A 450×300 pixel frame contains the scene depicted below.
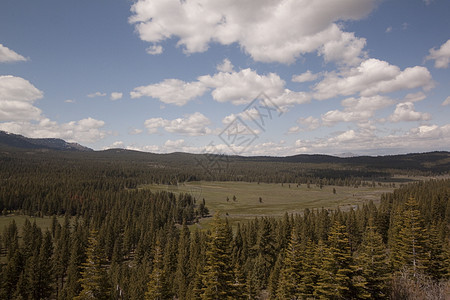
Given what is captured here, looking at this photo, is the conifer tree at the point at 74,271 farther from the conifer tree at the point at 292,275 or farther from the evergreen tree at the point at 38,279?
the conifer tree at the point at 292,275

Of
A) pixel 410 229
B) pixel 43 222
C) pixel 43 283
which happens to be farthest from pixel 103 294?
pixel 43 222

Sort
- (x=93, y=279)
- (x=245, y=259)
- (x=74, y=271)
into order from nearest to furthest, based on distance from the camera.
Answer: (x=93, y=279) → (x=74, y=271) → (x=245, y=259)

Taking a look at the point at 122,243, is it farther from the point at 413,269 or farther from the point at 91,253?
the point at 413,269

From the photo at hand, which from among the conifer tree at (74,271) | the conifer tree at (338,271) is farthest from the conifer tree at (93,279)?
the conifer tree at (74,271)

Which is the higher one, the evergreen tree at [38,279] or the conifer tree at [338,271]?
the conifer tree at [338,271]

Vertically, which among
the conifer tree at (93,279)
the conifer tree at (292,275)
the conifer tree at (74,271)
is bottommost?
the conifer tree at (74,271)

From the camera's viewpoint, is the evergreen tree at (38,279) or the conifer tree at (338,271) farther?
the evergreen tree at (38,279)

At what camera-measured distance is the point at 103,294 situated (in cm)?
2447

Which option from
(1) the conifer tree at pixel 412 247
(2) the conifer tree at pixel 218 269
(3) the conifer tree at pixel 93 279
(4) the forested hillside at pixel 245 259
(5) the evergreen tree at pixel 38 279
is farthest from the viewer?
(5) the evergreen tree at pixel 38 279

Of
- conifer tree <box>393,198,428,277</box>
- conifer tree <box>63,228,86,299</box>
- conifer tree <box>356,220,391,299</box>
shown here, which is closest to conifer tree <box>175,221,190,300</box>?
conifer tree <box>63,228,86,299</box>

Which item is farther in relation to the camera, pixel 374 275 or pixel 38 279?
pixel 38 279

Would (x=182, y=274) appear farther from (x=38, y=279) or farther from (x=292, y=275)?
(x=292, y=275)

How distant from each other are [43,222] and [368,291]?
163 meters

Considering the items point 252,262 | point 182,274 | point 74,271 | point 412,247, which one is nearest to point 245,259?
point 252,262
